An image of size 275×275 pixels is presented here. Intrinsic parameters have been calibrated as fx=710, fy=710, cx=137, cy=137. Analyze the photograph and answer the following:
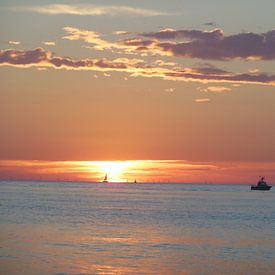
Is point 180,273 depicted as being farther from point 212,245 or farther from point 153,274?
point 212,245

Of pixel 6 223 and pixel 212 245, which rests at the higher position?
pixel 6 223

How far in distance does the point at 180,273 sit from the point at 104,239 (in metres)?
22.6

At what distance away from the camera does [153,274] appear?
50.4 meters

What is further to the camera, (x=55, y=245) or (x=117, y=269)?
(x=55, y=245)

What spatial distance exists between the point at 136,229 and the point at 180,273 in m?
36.2

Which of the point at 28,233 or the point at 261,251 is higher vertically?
the point at 28,233

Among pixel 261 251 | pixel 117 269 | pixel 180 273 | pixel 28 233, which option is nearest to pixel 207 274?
pixel 180 273

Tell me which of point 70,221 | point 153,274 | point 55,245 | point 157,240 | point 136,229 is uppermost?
point 70,221

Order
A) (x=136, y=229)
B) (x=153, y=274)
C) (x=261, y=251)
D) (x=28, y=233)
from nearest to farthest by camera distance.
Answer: (x=153, y=274), (x=261, y=251), (x=28, y=233), (x=136, y=229)

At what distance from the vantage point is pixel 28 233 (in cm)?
7756

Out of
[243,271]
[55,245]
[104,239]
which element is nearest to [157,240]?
[104,239]

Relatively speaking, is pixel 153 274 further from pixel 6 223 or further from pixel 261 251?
pixel 6 223

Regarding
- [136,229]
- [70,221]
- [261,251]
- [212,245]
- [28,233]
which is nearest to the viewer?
[261,251]

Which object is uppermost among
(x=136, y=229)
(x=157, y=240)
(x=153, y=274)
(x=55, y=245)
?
(x=136, y=229)
